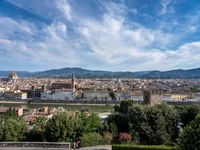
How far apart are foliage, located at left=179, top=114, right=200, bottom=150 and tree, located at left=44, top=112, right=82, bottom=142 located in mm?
7519

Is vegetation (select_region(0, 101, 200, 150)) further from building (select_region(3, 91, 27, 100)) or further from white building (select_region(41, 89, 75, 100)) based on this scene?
white building (select_region(41, 89, 75, 100))

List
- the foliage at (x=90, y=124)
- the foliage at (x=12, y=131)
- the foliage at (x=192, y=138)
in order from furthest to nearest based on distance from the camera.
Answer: the foliage at (x=90, y=124), the foliage at (x=12, y=131), the foliage at (x=192, y=138)

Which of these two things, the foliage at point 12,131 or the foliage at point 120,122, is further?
the foliage at point 120,122

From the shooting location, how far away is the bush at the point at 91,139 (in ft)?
56.2

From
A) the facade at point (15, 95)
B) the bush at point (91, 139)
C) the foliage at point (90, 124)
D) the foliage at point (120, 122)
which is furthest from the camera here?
the facade at point (15, 95)

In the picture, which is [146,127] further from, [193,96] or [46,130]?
[193,96]

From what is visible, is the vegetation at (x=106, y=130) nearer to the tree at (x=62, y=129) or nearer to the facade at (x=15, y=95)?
the tree at (x=62, y=129)

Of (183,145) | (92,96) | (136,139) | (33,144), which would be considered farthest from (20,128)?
(92,96)

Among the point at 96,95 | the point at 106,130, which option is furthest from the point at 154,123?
the point at 96,95

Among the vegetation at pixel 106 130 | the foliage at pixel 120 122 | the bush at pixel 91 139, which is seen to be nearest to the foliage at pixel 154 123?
the vegetation at pixel 106 130

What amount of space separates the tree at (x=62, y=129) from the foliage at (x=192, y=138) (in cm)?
752

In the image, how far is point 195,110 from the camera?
2192 cm

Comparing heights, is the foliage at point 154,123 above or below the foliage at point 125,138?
above

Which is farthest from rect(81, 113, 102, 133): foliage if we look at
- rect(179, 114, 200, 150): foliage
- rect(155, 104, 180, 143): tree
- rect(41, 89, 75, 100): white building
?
rect(41, 89, 75, 100): white building
